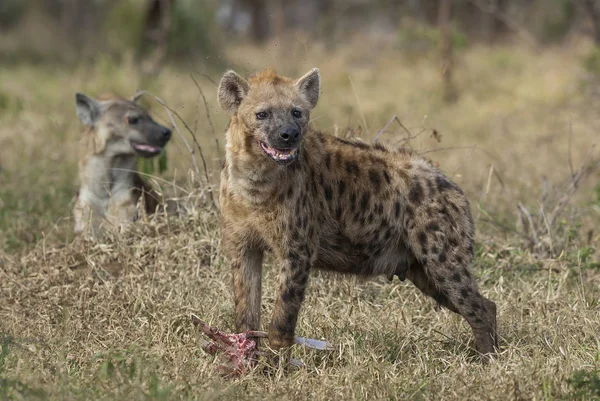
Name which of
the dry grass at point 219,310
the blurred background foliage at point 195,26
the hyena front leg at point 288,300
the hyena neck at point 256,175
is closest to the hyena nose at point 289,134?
the hyena neck at point 256,175

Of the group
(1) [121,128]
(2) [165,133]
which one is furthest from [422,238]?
(1) [121,128]

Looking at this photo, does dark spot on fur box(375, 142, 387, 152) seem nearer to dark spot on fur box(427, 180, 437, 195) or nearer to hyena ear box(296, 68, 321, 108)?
dark spot on fur box(427, 180, 437, 195)

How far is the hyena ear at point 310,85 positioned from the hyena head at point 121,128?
2235mm

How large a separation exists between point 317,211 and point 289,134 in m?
0.47

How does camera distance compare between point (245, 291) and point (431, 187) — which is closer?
point (245, 291)

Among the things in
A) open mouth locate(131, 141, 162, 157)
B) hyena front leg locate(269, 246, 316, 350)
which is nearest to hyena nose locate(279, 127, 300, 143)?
hyena front leg locate(269, 246, 316, 350)

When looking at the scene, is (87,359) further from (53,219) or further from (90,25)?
(90,25)

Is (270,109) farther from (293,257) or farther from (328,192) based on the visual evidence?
(293,257)

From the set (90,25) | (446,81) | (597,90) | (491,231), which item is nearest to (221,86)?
(491,231)

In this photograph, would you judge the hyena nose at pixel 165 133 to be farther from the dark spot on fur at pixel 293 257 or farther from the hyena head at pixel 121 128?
the dark spot on fur at pixel 293 257

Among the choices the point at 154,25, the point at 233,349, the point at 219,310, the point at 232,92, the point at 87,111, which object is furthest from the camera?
the point at 154,25

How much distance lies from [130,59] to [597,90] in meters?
5.86

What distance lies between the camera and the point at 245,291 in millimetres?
4340

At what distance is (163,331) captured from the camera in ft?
14.8
